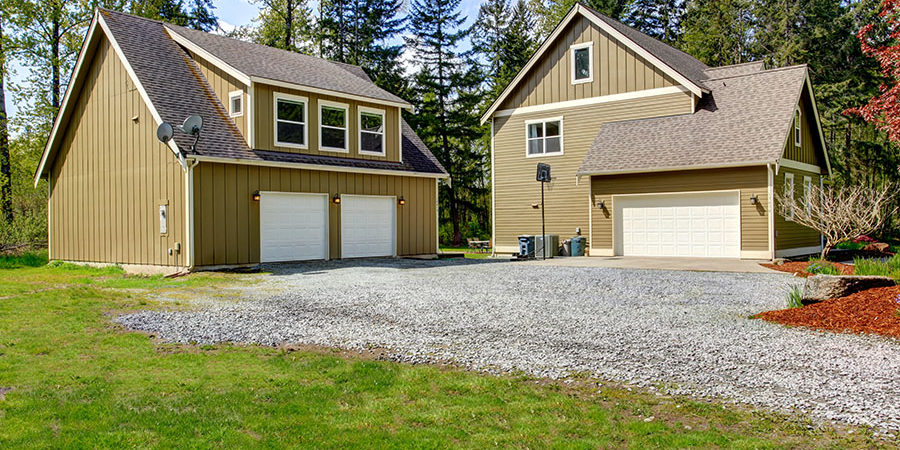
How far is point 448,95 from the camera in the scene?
39125 millimetres

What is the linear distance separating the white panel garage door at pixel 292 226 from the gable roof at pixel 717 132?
26.0ft

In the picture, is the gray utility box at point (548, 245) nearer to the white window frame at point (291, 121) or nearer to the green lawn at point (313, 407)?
the white window frame at point (291, 121)

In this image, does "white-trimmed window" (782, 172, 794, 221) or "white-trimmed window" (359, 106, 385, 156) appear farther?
"white-trimmed window" (359, 106, 385, 156)

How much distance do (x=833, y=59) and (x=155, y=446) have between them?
131 ft

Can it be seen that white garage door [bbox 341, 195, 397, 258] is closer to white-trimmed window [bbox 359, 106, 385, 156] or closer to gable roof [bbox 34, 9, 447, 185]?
gable roof [bbox 34, 9, 447, 185]

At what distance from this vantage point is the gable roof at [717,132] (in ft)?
59.9

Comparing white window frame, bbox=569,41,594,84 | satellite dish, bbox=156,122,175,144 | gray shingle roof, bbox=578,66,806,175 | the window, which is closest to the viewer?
satellite dish, bbox=156,122,175,144

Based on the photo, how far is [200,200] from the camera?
15.3 meters

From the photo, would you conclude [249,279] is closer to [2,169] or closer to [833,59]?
[2,169]

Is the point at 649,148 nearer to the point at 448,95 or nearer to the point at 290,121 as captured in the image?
the point at 290,121

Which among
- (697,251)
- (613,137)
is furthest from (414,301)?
(613,137)

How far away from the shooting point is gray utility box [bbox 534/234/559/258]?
20.0m

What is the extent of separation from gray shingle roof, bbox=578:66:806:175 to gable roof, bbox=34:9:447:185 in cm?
596

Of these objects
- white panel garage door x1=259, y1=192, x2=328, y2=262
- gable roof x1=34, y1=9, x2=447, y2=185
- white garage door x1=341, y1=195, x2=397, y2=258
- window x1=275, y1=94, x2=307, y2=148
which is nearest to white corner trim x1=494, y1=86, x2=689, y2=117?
gable roof x1=34, y1=9, x2=447, y2=185
